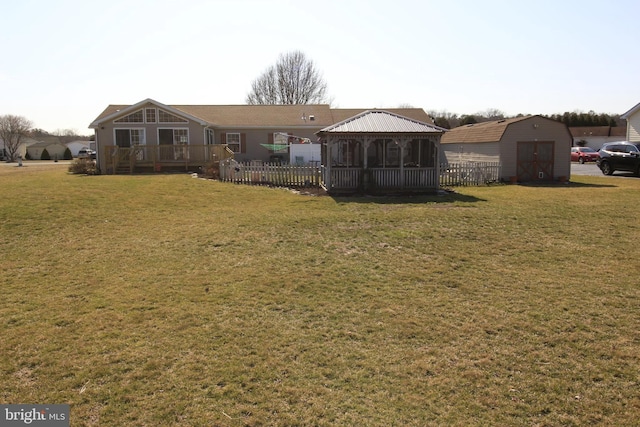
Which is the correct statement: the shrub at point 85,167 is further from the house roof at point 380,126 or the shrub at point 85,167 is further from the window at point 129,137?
the house roof at point 380,126

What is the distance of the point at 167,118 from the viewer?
2862cm

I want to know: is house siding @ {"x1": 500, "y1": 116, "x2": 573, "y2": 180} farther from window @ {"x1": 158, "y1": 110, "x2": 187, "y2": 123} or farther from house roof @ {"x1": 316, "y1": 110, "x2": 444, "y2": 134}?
window @ {"x1": 158, "y1": 110, "x2": 187, "y2": 123}

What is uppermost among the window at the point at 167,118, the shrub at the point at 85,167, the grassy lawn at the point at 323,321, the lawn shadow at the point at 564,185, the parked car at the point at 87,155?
the window at the point at 167,118

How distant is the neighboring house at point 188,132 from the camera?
26594 mm

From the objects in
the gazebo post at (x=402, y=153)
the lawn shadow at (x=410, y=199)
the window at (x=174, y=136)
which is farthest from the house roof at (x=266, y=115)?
the lawn shadow at (x=410, y=199)

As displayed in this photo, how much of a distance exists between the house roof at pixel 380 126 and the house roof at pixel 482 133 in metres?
7.01

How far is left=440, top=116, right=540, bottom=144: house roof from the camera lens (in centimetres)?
2361

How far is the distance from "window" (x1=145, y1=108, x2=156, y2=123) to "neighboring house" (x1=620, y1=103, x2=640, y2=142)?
30.6 meters

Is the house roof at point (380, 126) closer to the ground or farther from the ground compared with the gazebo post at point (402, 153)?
farther from the ground

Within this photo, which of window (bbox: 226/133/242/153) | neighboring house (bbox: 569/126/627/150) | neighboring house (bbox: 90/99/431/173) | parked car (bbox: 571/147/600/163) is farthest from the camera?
neighboring house (bbox: 569/126/627/150)

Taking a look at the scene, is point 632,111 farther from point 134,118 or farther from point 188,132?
point 134,118

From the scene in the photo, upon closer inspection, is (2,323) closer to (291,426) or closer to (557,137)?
(291,426)

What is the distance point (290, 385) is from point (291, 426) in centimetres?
56

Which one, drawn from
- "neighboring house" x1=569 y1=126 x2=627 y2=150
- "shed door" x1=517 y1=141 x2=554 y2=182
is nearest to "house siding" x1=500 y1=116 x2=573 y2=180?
"shed door" x1=517 y1=141 x2=554 y2=182
